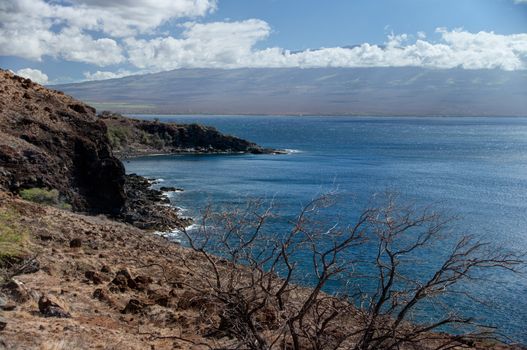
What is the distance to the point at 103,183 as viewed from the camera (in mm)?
34438

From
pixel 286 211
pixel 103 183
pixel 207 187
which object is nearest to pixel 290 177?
pixel 207 187

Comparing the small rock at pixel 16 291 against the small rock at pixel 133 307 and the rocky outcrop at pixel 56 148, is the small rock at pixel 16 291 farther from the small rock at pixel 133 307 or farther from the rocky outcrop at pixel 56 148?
the rocky outcrop at pixel 56 148

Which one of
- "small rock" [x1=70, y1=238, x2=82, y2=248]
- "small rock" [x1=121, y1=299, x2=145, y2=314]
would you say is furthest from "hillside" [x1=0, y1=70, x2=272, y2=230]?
"small rock" [x1=121, y1=299, x2=145, y2=314]

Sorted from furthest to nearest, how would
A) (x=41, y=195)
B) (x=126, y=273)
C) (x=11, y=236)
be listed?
(x=41, y=195) → (x=11, y=236) → (x=126, y=273)

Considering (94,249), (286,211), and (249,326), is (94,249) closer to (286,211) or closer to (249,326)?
(249,326)

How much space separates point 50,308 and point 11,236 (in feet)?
17.5

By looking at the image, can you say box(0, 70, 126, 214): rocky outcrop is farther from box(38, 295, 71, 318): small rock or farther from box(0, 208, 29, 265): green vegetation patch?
box(38, 295, 71, 318): small rock

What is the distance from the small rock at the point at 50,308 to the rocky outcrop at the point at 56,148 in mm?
17521

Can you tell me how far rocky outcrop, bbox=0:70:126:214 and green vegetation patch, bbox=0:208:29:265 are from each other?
9615 millimetres

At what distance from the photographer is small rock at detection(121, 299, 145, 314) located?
1215 cm

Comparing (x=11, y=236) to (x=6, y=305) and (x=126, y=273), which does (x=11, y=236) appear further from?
(x=6, y=305)

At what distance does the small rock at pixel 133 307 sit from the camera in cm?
1215

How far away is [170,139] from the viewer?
100125 mm

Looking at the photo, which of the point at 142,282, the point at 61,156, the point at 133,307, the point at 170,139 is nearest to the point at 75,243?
the point at 142,282
